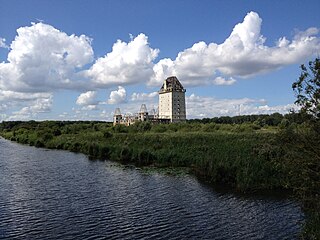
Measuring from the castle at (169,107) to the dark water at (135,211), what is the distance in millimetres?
121426

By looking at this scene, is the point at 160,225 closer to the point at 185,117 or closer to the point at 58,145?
the point at 58,145

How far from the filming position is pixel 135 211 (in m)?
20.0

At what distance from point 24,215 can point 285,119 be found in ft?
51.2

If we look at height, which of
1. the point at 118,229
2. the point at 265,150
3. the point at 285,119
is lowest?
the point at 118,229

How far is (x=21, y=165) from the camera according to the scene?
41.2 metres

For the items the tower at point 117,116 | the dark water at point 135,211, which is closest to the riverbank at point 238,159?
the dark water at point 135,211

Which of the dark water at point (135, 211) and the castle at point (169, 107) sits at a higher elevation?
the castle at point (169, 107)

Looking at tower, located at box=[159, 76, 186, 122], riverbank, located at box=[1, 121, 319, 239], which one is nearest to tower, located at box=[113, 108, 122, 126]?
tower, located at box=[159, 76, 186, 122]

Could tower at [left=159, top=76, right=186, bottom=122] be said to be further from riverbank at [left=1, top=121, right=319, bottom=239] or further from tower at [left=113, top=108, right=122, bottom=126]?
riverbank at [left=1, top=121, right=319, bottom=239]

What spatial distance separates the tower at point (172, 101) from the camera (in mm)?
152750

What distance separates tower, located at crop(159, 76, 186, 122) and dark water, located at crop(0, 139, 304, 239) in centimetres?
12240

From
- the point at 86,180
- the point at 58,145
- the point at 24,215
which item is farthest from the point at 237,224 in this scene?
the point at 58,145

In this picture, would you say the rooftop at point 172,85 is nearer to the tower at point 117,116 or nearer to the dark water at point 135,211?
the tower at point 117,116

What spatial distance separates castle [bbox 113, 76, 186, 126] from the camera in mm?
152750
